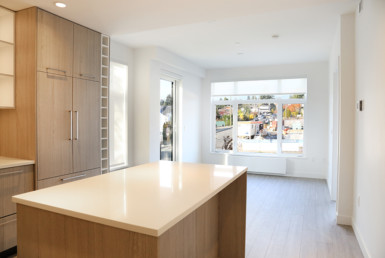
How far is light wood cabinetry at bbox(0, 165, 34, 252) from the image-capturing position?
264cm

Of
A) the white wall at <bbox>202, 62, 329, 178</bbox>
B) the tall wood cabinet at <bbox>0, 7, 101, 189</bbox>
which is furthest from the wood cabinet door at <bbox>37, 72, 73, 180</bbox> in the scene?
the white wall at <bbox>202, 62, 329, 178</bbox>

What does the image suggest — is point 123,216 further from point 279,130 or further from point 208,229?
point 279,130

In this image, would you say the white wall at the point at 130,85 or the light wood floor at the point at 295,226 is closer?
the light wood floor at the point at 295,226

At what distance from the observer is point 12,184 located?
2719mm

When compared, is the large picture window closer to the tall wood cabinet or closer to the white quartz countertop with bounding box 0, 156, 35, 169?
the tall wood cabinet

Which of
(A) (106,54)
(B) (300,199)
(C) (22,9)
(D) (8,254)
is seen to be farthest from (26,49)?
(B) (300,199)

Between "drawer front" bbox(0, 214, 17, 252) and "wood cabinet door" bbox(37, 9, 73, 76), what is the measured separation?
1580mm

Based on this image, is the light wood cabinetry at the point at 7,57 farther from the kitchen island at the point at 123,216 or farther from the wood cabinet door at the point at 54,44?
the kitchen island at the point at 123,216

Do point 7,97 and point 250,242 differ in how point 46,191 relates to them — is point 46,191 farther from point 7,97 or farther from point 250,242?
point 250,242

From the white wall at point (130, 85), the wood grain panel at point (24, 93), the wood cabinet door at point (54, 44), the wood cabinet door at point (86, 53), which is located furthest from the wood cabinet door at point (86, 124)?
the white wall at point (130, 85)

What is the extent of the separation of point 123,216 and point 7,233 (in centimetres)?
214

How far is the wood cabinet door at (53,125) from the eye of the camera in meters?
2.97

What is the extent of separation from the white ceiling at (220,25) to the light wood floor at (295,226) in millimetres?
2565

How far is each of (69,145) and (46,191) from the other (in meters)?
1.65
